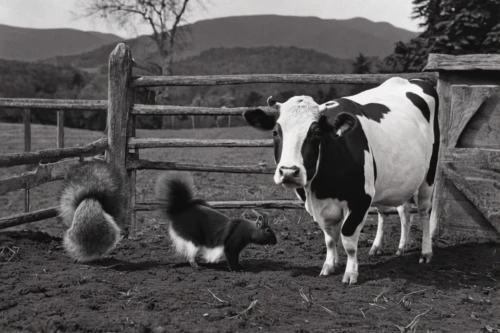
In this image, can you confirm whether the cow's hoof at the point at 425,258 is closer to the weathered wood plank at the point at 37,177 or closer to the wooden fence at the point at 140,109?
the wooden fence at the point at 140,109

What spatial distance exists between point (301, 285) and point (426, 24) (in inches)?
686

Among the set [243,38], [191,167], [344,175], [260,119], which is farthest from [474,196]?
[243,38]

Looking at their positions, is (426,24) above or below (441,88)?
above

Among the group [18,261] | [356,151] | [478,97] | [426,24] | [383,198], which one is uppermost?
[426,24]

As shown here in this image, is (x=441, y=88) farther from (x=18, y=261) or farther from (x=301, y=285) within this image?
(x=18, y=261)

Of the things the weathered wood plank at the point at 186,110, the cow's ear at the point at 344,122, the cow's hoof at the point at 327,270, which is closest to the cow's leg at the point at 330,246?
the cow's hoof at the point at 327,270

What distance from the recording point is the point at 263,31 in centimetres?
6256

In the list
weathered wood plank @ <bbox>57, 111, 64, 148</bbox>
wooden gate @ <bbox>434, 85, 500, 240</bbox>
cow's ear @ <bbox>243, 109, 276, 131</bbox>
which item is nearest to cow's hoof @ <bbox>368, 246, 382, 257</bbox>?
wooden gate @ <bbox>434, 85, 500, 240</bbox>

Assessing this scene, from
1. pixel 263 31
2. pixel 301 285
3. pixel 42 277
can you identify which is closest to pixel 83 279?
pixel 42 277

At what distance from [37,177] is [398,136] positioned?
11.9 ft

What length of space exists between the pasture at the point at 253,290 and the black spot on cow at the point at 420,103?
149 cm

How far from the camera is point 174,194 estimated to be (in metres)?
5.78

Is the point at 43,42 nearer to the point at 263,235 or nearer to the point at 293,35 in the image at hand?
the point at 293,35

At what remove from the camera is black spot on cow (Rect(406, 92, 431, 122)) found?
6316mm
